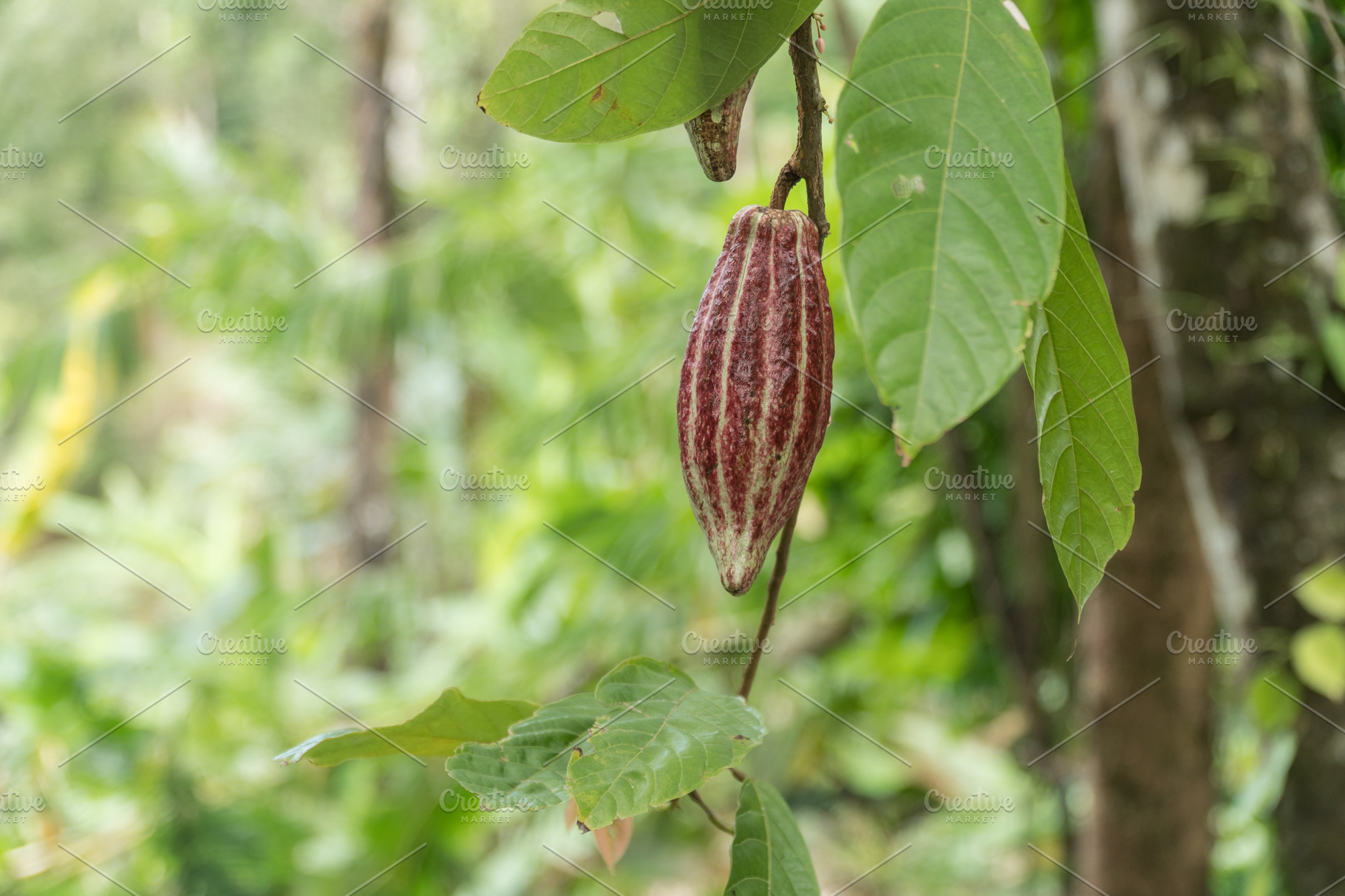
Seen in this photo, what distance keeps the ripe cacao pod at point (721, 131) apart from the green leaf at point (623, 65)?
0.01 meters

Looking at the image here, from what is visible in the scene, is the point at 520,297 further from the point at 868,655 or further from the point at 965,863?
the point at 965,863

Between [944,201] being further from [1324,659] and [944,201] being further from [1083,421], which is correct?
[1324,659]

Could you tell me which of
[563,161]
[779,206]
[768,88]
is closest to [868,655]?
[563,161]

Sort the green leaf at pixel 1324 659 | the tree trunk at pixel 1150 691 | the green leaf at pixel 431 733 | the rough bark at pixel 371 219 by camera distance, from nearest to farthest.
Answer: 1. the green leaf at pixel 431 733
2. the green leaf at pixel 1324 659
3. the tree trunk at pixel 1150 691
4. the rough bark at pixel 371 219

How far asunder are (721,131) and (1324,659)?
0.64 meters

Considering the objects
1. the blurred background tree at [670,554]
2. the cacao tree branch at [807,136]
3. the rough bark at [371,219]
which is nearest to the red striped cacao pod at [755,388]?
the cacao tree branch at [807,136]

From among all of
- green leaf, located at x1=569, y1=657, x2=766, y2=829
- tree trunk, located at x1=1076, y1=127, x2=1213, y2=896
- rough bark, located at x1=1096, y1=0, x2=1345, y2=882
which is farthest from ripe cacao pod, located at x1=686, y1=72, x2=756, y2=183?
tree trunk, located at x1=1076, y1=127, x2=1213, y2=896

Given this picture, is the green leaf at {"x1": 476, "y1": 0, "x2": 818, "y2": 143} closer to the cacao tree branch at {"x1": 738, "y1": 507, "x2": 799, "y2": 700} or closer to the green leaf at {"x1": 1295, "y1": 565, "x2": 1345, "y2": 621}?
the cacao tree branch at {"x1": 738, "y1": 507, "x2": 799, "y2": 700}

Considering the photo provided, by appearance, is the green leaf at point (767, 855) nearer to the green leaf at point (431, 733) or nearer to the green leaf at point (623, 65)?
the green leaf at point (431, 733)

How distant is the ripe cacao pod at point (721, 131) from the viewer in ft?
0.85

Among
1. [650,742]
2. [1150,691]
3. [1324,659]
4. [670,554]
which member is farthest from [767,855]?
[670,554]

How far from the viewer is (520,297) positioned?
75.7 inches

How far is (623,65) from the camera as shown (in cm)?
24

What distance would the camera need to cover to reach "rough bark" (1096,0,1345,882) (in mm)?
686
